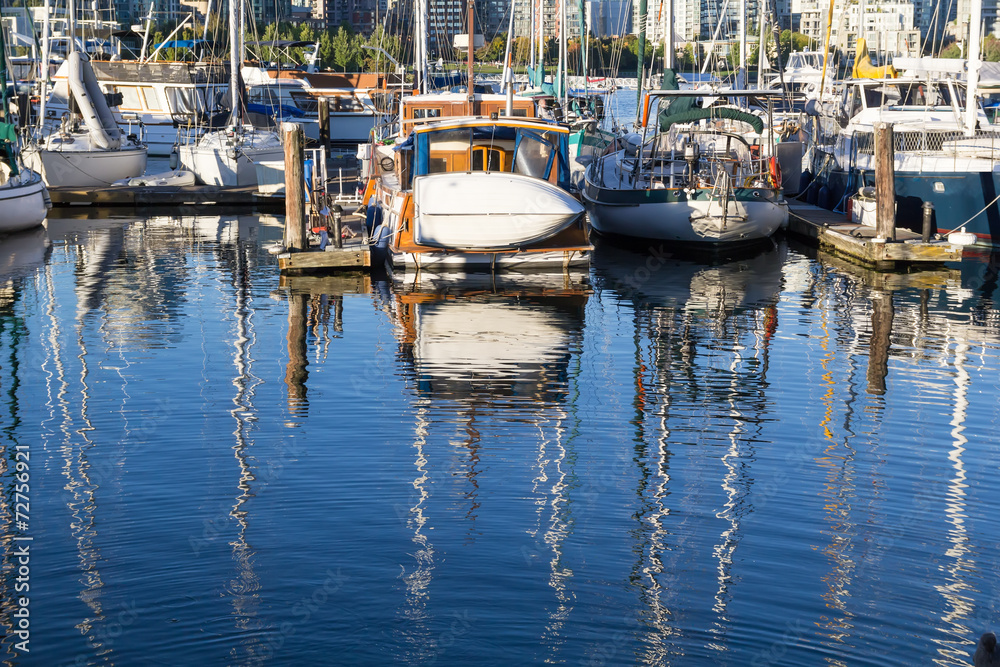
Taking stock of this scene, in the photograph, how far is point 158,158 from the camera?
47.1 m

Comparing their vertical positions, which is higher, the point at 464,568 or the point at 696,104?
the point at 696,104

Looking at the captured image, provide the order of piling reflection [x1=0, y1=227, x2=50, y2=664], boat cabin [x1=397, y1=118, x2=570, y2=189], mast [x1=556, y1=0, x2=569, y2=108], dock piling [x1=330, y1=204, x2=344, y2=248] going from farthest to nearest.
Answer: mast [x1=556, y1=0, x2=569, y2=108] → boat cabin [x1=397, y1=118, x2=570, y2=189] → dock piling [x1=330, y1=204, x2=344, y2=248] → piling reflection [x1=0, y1=227, x2=50, y2=664]

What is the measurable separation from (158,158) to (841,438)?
40274mm

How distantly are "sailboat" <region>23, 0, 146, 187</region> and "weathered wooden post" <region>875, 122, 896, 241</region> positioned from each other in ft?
67.9

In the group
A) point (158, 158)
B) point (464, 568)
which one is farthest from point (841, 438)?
point (158, 158)

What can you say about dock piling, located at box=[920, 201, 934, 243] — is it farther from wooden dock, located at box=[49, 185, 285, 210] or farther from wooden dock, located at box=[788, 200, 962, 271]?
wooden dock, located at box=[49, 185, 285, 210]

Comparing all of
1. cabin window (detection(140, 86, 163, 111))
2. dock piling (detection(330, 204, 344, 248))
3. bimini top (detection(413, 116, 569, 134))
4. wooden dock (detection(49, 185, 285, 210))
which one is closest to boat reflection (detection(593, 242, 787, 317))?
bimini top (detection(413, 116, 569, 134))

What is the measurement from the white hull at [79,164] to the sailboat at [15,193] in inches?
204

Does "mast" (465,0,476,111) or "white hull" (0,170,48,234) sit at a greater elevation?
"mast" (465,0,476,111)

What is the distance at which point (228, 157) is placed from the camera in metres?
32.7

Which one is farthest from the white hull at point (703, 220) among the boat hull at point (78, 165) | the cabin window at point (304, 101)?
the cabin window at point (304, 101)

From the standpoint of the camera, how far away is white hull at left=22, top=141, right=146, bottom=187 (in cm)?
3161

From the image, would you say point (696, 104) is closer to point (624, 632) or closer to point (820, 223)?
point (820, 223)

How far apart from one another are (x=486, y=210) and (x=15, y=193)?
12166 millimetres
